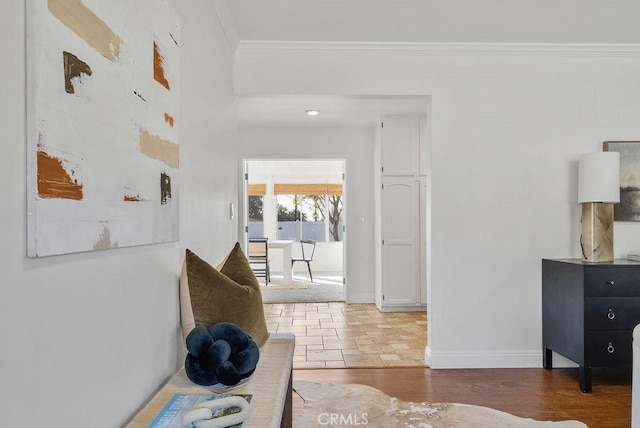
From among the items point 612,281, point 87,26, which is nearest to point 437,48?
point 612,281

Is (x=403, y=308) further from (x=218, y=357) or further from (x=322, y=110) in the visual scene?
(x=218, y=357)

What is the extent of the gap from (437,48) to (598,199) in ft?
5.20

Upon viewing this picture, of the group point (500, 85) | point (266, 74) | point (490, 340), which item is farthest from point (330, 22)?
point (490, 340)

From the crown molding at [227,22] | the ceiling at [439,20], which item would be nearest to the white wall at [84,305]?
the crown molding at [227,22]

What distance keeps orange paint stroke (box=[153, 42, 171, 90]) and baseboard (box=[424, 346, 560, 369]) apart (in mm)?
2722

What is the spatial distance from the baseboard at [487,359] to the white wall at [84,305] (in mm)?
2108

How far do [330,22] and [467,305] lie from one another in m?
2.29

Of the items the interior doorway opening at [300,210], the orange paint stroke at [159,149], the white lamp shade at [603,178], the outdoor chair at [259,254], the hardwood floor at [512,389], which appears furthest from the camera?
the interior doorway opening at [300,210]

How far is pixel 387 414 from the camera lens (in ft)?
8.42

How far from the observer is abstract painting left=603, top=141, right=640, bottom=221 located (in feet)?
11.2

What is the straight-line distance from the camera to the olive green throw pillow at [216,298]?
1714mm

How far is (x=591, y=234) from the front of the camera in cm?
319

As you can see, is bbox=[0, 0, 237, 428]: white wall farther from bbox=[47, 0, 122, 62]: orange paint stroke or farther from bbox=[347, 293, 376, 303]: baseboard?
bbox=[347, 293, 376, 303]: baseboard

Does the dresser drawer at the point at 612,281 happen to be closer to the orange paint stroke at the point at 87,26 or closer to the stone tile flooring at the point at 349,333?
the stone tile flooring at the point at 349,333
